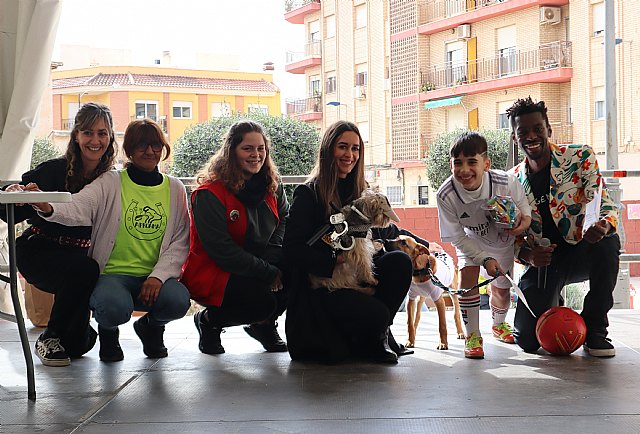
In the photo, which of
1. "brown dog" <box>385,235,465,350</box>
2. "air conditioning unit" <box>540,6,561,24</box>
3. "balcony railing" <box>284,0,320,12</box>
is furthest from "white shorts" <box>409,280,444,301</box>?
"balcony railing" <box>284,0,320,12</box>

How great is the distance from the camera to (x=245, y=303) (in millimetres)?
3723

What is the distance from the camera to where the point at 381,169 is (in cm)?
2584

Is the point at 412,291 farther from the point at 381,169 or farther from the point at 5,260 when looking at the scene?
the point at 381,169

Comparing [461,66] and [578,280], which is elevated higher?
[461,66]

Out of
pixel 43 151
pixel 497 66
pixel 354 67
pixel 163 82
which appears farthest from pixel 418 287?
pixel 163 82

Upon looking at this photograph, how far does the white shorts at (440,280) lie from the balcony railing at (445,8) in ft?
A: 62.4

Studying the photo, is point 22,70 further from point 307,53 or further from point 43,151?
point 307,53

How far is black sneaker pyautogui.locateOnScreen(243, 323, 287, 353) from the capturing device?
13.4 ft

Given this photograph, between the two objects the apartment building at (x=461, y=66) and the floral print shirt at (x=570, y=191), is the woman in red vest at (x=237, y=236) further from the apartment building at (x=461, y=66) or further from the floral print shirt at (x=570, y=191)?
the apartment building at (x=461, y=66)

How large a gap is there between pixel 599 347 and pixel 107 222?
7.16ft

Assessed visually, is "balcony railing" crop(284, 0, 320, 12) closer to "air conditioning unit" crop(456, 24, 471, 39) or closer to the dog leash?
"air conditioning unit" crop(456, 24, 471, 39)

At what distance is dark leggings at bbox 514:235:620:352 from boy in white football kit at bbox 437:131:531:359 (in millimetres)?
230

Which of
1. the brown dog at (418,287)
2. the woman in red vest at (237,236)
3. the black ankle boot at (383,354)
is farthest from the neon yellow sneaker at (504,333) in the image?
the woman in red vest at (237,236)

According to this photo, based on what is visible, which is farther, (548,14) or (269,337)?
(548,14)
